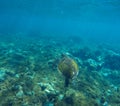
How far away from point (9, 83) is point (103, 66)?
37.1 feet

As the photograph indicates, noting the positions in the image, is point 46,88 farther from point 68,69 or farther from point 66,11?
point 66,11

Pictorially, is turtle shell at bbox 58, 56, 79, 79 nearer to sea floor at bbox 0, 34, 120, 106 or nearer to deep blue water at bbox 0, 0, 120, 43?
sea floor at bbox 0, 34, 120, 106

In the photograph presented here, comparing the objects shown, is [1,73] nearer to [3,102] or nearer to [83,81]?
[3,102]

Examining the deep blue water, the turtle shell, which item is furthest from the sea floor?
the deep blue water

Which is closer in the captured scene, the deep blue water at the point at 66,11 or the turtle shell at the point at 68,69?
the turtle shell at the point at 68,69

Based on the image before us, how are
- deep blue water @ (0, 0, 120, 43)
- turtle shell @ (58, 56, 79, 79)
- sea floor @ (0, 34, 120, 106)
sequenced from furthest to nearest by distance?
deep blue water @ (0, 0, 120, 43)
sea floor @ (0, 34, 120, 106)
turtle shell @ (58, 56, 79, 79)

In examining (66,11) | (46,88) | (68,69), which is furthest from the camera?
(66,11)

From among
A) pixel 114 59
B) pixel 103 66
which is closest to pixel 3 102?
pixel 103 66

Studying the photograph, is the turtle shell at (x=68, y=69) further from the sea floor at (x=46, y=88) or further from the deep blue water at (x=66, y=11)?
the deep blue water at (x=66, y=11)

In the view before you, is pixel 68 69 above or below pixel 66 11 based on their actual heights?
above

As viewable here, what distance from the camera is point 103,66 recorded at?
58.2 feet

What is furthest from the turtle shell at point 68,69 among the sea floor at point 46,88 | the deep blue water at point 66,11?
the deep blue water at point 66,11

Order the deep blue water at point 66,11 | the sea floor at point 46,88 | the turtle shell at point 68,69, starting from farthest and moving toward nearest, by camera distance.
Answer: the deep blue water at point 66,11, the sea floor at point 46,88, the turtle shell at point 68,69

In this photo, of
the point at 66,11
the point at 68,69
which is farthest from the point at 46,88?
the point at 66,11
